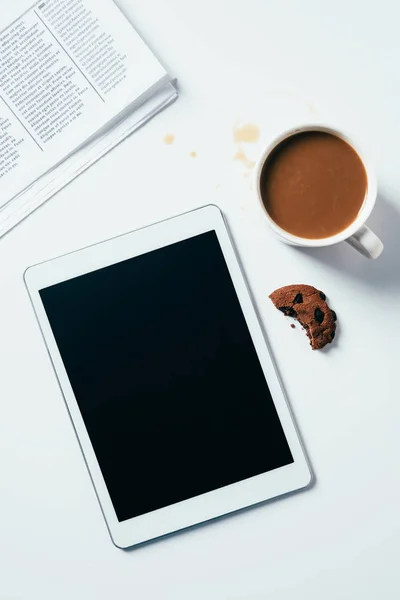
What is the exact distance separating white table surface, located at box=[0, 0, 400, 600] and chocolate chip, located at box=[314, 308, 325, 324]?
25 millimetres

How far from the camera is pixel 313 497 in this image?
71 cm

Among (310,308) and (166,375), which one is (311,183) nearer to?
(310,308)

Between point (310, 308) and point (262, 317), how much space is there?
6cm

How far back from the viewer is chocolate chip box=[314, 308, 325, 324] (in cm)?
68

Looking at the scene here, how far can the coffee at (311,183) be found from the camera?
24.4 inches

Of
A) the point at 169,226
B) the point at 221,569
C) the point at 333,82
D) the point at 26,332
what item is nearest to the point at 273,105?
the point at 333,82

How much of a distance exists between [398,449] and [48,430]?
0.41 m

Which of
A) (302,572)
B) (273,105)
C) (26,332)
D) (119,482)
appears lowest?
(302,572)

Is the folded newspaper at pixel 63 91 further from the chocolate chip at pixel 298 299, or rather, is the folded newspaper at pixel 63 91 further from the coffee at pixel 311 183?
the chocolate chip at pixel 298 299

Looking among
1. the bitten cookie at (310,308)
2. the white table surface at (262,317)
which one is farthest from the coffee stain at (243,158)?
the bitten cookie at (310,308)

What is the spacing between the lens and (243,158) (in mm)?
692

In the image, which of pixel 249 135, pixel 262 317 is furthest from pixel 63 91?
pixel 262 317

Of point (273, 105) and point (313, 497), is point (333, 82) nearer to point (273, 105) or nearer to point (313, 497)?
point (273, 105)

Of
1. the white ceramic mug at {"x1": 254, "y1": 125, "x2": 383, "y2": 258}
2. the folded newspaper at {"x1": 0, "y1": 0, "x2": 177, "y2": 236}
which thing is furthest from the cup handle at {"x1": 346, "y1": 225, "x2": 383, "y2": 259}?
the folded newspaper at {"x1": 0, "y1": 0, "x2": 177, "y2": 236}
